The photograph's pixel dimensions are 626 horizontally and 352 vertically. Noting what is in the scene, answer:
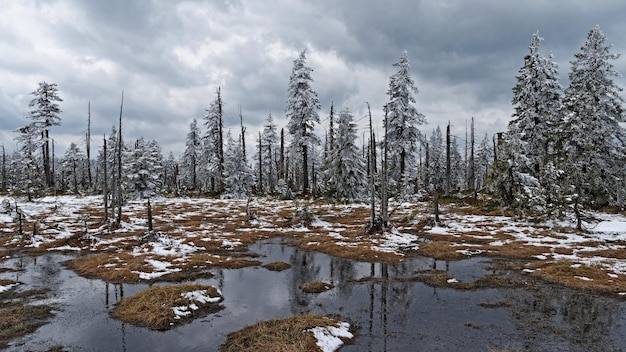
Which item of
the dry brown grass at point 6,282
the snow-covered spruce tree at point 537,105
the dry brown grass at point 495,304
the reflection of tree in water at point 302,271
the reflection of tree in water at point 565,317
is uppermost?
the snow-covered spruce tree at point 537,105

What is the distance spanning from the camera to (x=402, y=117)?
39.4 meters

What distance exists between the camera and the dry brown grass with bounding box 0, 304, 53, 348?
993cm

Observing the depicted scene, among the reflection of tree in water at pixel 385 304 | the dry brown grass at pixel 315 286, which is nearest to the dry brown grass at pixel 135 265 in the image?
the dry brown grass at pixel 315 286

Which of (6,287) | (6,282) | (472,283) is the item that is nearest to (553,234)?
(472,283)

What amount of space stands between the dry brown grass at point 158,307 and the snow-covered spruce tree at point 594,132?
92.4 ft

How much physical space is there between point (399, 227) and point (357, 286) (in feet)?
48.3

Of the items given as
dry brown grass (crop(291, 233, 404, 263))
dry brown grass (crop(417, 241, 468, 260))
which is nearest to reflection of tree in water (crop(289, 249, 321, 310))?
A: dry brown grass (crop(291, 233, 404, 263))

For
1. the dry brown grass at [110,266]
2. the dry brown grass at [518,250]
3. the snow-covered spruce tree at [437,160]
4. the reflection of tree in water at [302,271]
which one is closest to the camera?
the reflection of tree in water at [302,271]

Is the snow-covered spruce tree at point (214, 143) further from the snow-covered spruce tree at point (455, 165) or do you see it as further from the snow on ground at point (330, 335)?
the snow-covered spruce tree at point (455, 165)

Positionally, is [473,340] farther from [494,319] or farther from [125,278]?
[125,278]

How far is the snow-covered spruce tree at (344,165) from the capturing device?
A: 128 feet

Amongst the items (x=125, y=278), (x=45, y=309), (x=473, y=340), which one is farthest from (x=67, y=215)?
(x=473, y=340)

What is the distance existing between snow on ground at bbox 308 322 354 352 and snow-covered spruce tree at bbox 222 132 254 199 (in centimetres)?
4077

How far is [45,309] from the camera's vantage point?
11.9 m
